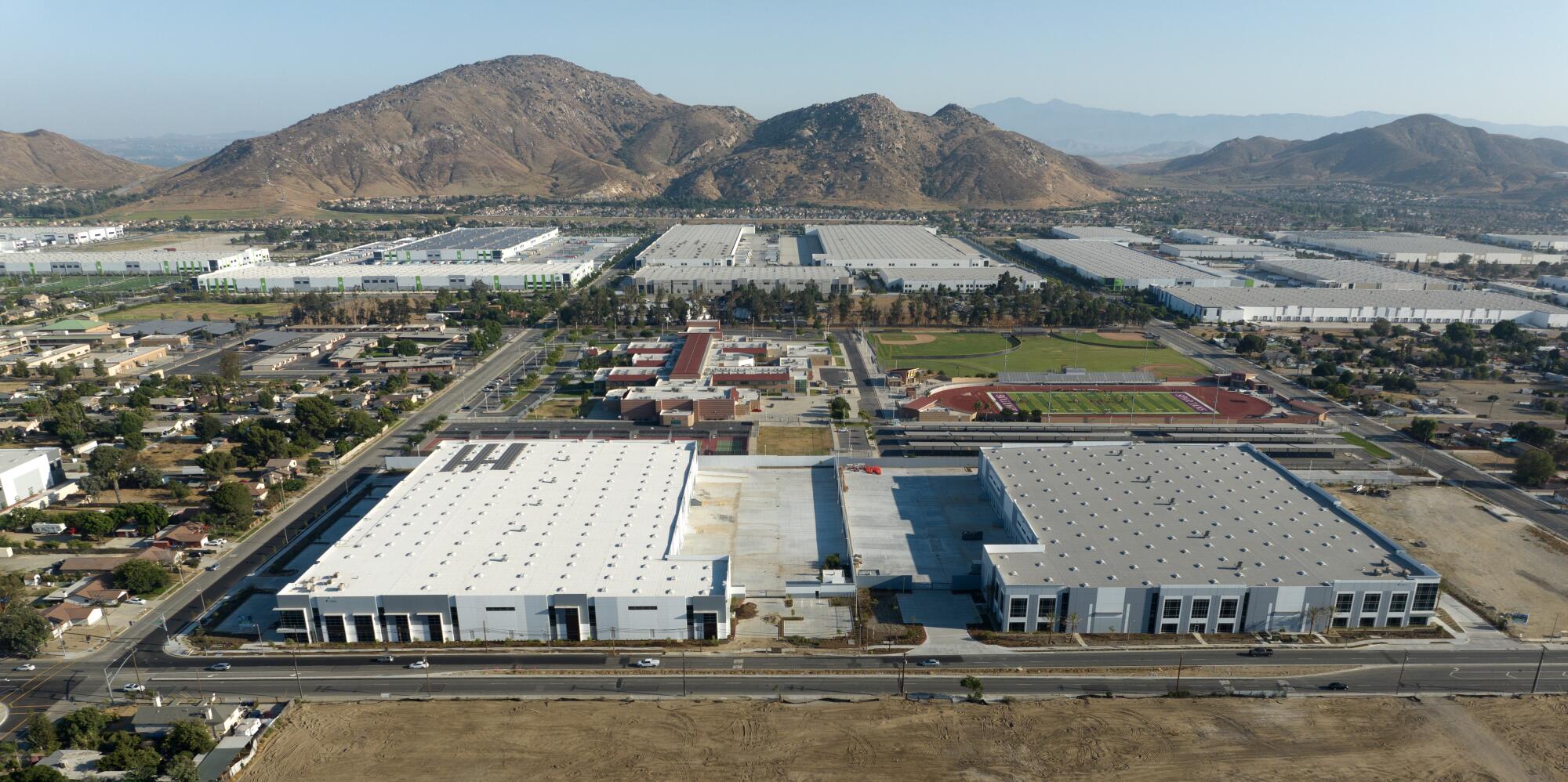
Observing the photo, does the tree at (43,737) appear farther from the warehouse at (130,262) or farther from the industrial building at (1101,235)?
the industrial building at (1101,235)

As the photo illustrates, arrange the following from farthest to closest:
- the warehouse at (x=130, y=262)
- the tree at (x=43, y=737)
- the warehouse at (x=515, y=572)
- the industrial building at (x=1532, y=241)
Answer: the industrial building at (x=1532, y=241), the warehouse at (x=130, y=262), the warehouse at (x=515, y=572), the tree at (x=43, y=737)

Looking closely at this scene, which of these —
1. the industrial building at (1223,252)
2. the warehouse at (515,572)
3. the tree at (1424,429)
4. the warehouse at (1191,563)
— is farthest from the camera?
the industrial building at (1223,252)

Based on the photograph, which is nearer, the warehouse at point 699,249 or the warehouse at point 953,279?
the warehouse at point 953,279

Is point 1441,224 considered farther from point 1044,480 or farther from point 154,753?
point 154,753

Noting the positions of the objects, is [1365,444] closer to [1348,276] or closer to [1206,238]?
[1348,276]

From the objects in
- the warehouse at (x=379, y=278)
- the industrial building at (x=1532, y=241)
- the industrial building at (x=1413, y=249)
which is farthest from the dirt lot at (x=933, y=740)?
the industrial building at (x=1532, y=241)

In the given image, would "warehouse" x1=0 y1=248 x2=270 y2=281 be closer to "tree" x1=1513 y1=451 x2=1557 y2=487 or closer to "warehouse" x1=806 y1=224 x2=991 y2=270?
"warehouse" x1=806 y1=224 x2=991 y2=270

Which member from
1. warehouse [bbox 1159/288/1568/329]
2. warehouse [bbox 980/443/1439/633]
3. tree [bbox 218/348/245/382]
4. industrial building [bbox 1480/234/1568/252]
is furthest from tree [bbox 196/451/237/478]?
industrial building [bbox 1480/234/1568/252]

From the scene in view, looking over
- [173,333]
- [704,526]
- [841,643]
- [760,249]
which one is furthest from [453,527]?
[760,249]
